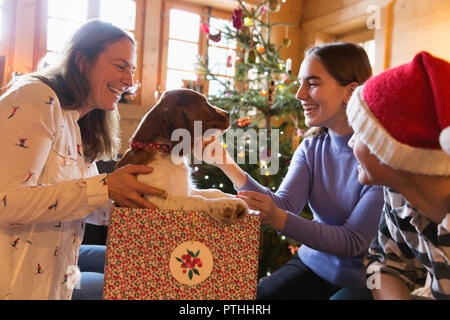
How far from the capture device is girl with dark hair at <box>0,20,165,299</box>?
985mm

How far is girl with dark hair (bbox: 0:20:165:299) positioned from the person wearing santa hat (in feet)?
1.77

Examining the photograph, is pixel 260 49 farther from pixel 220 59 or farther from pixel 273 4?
pixel 220 59

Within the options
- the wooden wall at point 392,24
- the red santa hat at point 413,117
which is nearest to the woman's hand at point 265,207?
the red santa hat at point 413,117

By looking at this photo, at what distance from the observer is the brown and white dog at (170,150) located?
1002mm

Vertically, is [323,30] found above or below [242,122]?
above

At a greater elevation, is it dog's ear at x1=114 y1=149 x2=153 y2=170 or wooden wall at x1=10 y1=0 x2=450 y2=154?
wooden wall at x1=10 y1=0 x2=450 y2=154

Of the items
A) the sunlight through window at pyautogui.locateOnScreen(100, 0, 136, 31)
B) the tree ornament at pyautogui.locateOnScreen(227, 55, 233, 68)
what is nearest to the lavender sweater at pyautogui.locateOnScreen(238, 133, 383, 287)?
the tree ornament at pyautogui.locateOnScreen(227, 55, 233, 68)

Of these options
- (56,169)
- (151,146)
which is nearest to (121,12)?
(56,169)

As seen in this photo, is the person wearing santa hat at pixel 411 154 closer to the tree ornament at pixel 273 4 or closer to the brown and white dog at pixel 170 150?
the brown and white dog at pixel 170 150

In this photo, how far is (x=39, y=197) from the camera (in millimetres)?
972

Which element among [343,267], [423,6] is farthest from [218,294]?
[423,6]

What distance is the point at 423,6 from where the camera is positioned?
3.29m

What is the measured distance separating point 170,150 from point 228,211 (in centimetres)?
27

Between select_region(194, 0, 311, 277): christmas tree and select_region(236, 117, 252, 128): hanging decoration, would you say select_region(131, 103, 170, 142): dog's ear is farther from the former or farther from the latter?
select_region(236, 117, 252, 128): hanging decoration
